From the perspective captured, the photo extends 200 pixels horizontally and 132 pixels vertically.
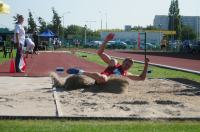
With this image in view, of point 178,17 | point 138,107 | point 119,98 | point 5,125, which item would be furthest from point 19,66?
point 178,17

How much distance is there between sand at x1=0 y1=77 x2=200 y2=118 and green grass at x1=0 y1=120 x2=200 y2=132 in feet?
2.10

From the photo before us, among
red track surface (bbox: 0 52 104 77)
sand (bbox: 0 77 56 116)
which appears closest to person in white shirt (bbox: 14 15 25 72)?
Answer: red track surface (bbox: 0 52 104 77)

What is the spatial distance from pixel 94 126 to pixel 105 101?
9.17ft

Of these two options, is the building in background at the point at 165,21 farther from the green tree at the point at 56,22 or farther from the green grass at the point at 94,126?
the green grass at the point at 94,126

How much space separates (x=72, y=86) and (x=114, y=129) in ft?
17.7

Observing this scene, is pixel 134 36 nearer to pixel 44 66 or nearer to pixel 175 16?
pixel 175 16

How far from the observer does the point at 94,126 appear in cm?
823

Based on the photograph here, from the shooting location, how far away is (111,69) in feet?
43.2

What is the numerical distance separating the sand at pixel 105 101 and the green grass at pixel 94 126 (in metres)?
0.64

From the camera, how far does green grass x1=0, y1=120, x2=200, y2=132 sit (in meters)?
7.92

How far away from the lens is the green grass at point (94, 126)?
792 cm

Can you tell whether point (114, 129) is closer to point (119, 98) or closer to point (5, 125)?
point (5, 125)

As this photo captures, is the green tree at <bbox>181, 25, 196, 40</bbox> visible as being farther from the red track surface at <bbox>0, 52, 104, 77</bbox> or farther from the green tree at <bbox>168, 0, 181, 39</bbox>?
the red track surface at <bbox>0, 52, 104, 77</bbox>

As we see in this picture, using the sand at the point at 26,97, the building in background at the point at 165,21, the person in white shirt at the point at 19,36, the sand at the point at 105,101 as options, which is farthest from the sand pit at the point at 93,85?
the building in background at the point at 165,21
